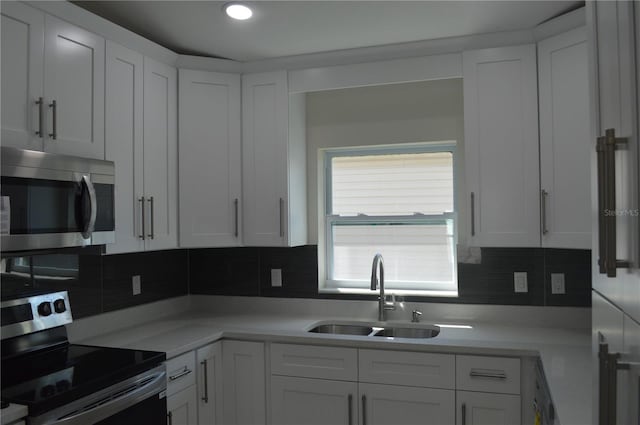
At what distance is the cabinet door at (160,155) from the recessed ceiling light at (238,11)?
0.59 m

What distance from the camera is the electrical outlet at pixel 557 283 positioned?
2826mm

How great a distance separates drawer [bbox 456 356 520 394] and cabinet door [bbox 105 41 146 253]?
1.70 meters

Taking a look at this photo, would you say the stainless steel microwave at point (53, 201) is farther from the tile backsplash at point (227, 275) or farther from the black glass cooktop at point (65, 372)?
the black glass cooktop at point (65, 372)

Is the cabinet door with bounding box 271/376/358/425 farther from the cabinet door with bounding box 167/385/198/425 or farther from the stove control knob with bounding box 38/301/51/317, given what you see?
the stove control knob with bounding box 38/301/51/317

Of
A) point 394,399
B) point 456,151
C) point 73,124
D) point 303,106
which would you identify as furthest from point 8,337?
point 456,151

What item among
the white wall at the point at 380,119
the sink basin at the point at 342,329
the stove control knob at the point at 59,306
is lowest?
the sink basin at the point at 342,329

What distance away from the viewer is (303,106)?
11.0 ft

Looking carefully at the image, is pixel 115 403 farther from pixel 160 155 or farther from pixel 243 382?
pixel 160 155

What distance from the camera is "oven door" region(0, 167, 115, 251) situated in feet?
6.08

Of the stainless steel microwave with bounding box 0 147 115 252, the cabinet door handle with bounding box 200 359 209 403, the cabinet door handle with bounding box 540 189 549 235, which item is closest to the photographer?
the stainless steel microwave with bounding box 0 147 115 252

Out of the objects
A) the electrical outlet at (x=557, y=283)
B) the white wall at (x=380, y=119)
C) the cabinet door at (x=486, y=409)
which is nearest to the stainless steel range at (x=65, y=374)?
the cabinet door at (x=486, y=409)

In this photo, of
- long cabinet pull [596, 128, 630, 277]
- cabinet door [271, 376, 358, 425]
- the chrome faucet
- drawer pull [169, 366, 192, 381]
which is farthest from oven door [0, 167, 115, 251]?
long cabinet pull [596, 128, 630, 277]

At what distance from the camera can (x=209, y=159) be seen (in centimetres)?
302

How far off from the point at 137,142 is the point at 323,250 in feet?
4.49
